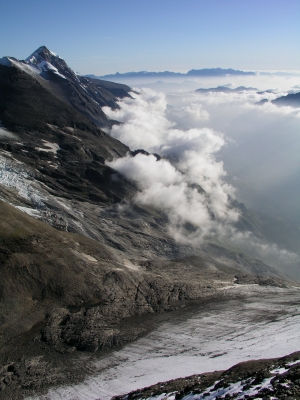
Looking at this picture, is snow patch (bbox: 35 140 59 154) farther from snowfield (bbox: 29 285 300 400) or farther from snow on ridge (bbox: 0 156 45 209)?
snowfield (bbox: 29 285 300 400)

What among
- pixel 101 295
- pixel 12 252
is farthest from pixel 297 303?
pixel 12 252

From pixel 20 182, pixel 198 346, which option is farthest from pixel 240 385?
pixel 20 182

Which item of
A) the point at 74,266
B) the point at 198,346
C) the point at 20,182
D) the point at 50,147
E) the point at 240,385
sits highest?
the point at 50,147

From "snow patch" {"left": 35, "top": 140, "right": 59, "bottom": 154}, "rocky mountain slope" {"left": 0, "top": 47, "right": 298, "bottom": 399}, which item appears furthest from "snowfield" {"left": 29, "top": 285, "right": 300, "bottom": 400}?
"snow patch" {"left": 35, "top": 140, "right": 59, "bottom": 154}

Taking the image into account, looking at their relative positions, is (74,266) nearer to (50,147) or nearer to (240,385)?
(240,385)

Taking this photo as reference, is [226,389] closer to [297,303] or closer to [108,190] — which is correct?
[297,303]
